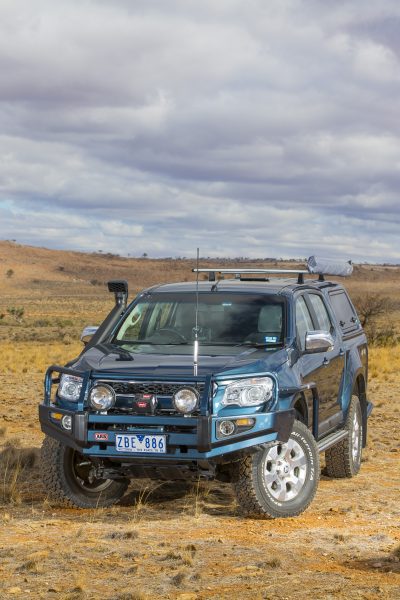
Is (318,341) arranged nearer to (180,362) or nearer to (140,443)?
(180,362)

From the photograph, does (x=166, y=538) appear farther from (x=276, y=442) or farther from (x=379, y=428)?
(x=379, y=428)

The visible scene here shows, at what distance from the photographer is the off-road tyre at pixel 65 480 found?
26.3ft

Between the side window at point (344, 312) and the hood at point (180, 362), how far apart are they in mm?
2349

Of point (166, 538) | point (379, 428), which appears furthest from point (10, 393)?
point (166, 538)

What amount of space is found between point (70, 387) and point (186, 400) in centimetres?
109

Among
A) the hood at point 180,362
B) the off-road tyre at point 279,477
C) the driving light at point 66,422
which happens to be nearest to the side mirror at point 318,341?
the hood at point 180,362

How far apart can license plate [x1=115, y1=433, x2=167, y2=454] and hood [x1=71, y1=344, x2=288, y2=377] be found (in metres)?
0.48

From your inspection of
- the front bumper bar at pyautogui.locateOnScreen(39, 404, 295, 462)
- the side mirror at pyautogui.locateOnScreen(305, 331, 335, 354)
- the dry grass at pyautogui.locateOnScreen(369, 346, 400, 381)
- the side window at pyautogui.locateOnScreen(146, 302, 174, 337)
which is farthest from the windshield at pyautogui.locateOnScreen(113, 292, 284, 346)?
the dry grass at pyautogui.locateOnScreen(369, 346, 400, 381)

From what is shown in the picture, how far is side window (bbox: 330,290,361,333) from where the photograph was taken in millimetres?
10391

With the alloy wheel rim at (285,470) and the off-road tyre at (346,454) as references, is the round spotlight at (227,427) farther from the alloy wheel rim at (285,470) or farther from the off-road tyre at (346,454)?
the off-road tyre at (346,454)

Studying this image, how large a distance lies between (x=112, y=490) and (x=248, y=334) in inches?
72.4

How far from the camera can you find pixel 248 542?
23.0 ft

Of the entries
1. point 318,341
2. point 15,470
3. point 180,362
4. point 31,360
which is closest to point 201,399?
point 180,362

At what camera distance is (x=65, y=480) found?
8047mm
